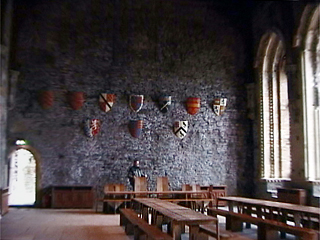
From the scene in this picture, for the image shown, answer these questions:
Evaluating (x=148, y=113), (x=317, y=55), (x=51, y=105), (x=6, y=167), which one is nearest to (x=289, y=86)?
(x=317, y=55)

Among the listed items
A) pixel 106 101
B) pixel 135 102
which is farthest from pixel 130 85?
pixel 106 101

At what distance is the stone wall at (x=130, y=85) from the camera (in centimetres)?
1182

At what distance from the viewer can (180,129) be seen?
493 inches

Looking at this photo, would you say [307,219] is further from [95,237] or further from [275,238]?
[95,237]

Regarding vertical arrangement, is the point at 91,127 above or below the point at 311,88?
below

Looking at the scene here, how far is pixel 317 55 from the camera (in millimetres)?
10219

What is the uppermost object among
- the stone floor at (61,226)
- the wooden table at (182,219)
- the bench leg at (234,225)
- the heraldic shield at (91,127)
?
the heraldic shield at (91,127)

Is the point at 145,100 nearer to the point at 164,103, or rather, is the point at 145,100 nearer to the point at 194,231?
the point at 164,103

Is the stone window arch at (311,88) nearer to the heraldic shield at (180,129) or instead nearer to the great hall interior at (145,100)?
the great hall interior at (145,100)

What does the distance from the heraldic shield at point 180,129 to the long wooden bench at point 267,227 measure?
4297 mm

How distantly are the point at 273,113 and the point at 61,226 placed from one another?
21.7 feet

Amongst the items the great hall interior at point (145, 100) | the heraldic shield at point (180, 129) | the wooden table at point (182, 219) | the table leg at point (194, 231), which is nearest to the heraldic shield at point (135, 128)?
the great hall interior at point (145, 100)

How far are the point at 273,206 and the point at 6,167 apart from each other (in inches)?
275

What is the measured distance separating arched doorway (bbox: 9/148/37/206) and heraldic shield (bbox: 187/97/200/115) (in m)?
4.35
